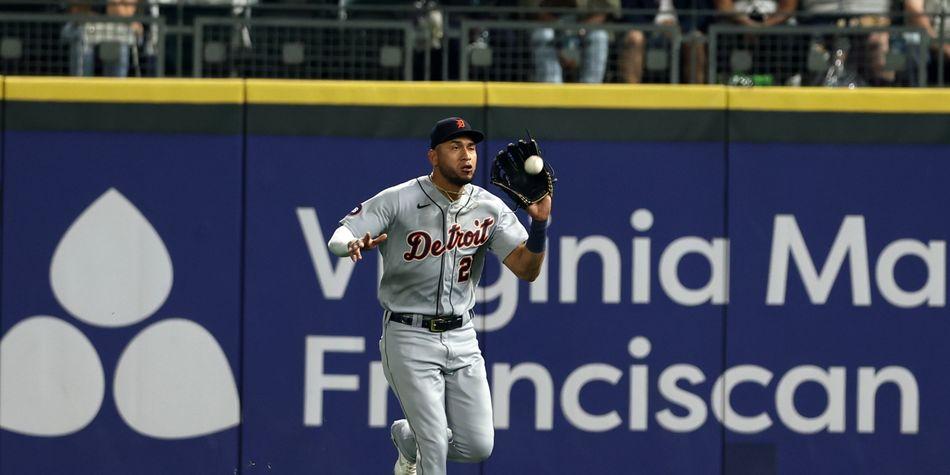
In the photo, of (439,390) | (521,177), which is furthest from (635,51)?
(439,390)

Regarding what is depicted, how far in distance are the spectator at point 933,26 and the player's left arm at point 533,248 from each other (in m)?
3.18

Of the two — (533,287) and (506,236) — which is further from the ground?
(506,236)

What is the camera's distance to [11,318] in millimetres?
8312

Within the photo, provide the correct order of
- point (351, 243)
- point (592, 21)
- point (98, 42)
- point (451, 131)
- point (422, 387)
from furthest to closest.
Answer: point (592, 21) → point (98, 42) → point (422, 387) → point (451, 131) → point (351, 243)

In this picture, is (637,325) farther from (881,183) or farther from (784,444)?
(881,183)

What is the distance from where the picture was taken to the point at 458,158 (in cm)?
648

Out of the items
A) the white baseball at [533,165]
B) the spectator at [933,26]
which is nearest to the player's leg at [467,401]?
the white baseball at [533,165]

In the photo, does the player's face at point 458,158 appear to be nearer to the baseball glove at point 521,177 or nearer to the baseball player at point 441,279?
the baseball player at point 441,279

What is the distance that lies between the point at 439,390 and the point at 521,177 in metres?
1.03

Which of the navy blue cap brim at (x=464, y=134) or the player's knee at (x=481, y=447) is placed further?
the player's knee at (x=481, y=447)

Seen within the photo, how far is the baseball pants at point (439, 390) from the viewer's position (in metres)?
6.56

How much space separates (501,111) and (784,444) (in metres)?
2.46

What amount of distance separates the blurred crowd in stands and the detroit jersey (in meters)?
1.84

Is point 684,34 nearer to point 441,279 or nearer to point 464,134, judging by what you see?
point 464,134
